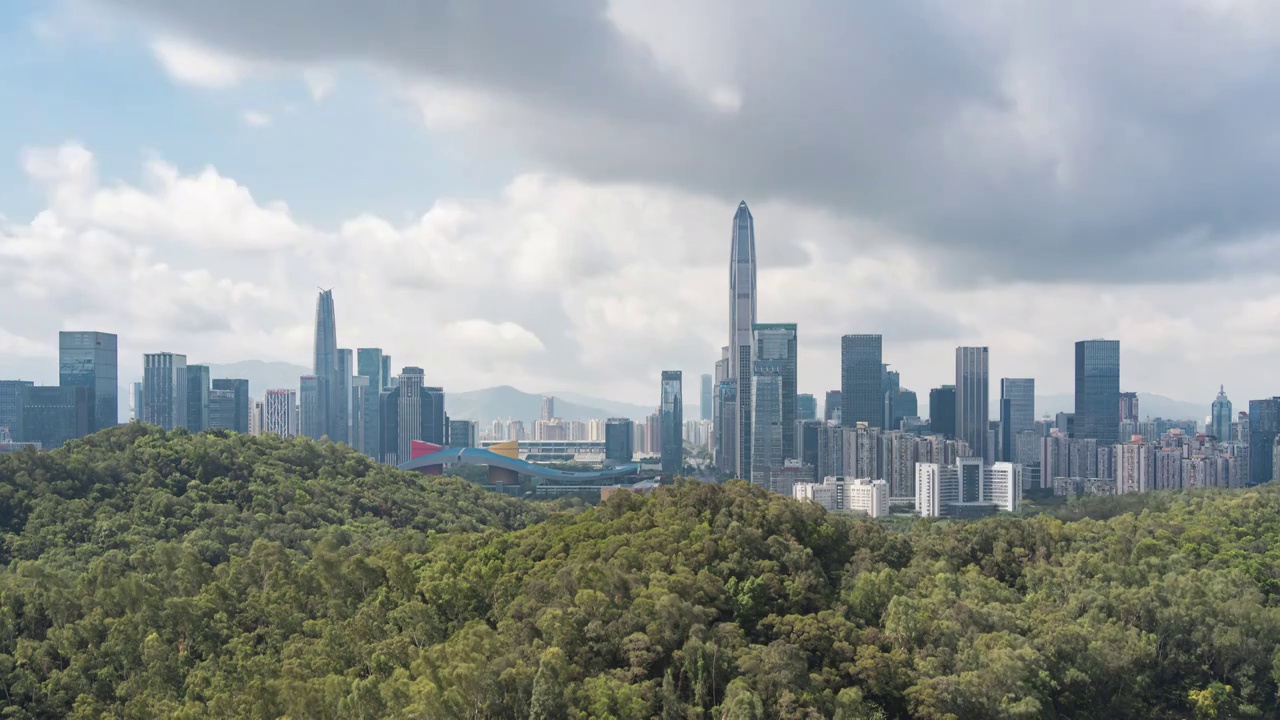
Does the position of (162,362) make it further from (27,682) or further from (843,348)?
(27,682)

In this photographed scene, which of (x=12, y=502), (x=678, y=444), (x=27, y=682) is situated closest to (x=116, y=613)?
(x=27, y=682)

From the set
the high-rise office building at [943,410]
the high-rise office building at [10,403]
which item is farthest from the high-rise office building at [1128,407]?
the high-rise office building at [10,403]

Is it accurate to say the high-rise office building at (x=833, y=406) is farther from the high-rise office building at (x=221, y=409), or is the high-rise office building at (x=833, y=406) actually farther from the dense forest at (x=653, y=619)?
the dense forest at (x=653, y=619)

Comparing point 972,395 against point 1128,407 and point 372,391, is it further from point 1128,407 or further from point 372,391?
point 372,391

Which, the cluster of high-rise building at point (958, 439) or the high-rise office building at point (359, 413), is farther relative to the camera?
the high-rise office building at point (359, 413)

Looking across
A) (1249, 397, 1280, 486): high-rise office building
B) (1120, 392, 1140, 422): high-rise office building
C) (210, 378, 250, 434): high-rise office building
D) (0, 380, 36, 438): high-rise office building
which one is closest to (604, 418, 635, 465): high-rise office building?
(210, 378, 250, 434): high-rise office building
